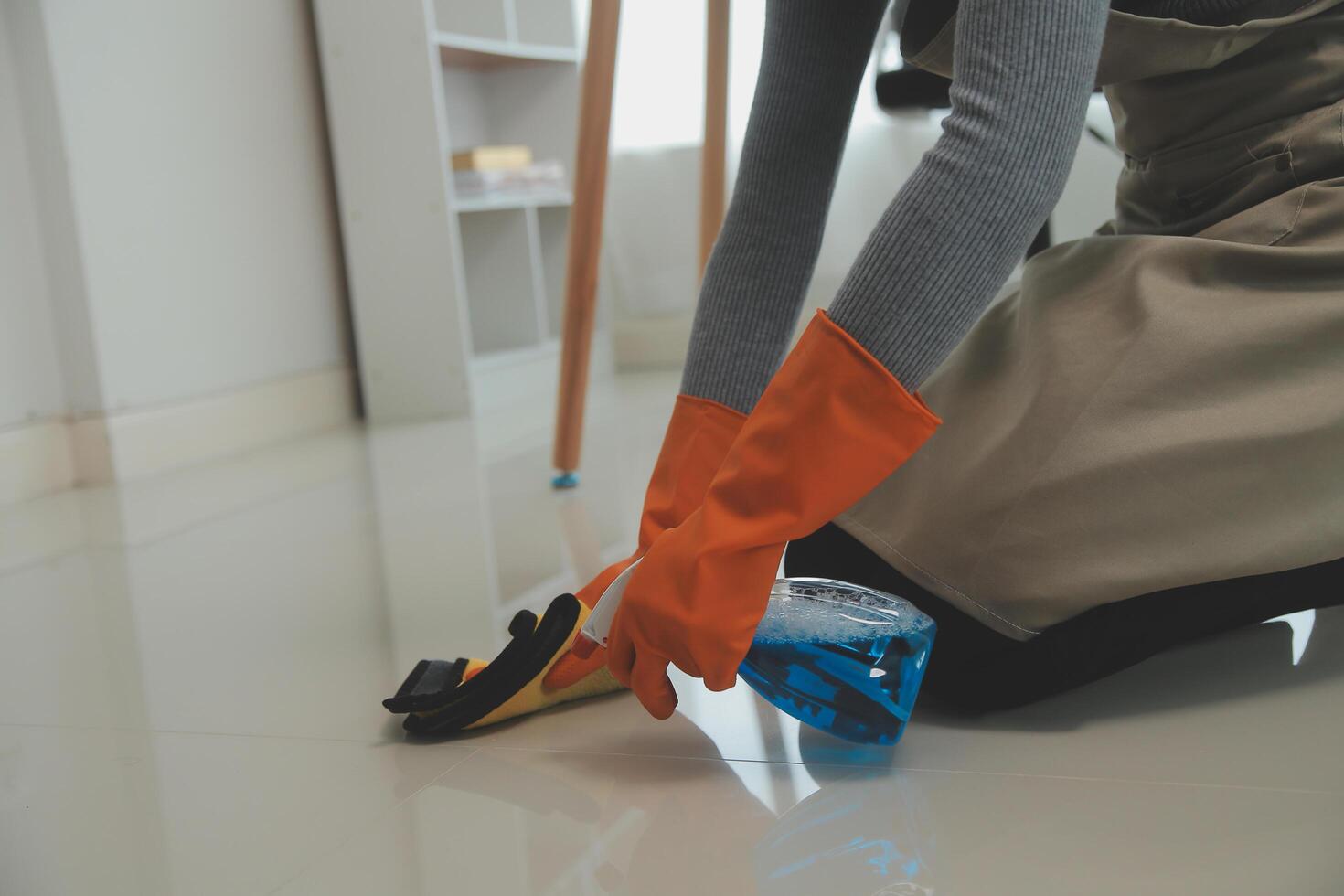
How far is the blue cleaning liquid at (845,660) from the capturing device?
0.64 m

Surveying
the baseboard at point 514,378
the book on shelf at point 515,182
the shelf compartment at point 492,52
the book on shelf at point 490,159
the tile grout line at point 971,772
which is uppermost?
the shelf compartment at point 492,52

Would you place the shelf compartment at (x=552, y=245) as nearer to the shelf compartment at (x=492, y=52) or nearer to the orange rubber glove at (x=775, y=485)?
the shelf compartment at (x=492, y=52)

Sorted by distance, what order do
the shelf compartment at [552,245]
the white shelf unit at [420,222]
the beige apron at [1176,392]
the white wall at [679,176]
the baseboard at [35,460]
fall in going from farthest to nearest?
the shelf compartment at [552,245], the white wall at [679,176], the white shelf unit at [420,222], the baseboard at [35,460], the beige apron at [1176,392]

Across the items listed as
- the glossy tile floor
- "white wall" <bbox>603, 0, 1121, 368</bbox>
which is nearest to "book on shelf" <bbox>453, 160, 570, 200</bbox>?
"white wall" <bbox>603, 0, 1121, 368</bbox>

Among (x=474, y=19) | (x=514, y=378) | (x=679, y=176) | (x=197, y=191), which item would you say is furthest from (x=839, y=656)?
(x=679, y=176)

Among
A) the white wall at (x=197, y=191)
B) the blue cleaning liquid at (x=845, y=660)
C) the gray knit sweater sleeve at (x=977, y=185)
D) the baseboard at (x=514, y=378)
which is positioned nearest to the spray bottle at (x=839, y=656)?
the blue cleaning liquid at (x=845, y=660)

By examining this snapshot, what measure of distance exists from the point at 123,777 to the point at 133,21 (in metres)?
1.54

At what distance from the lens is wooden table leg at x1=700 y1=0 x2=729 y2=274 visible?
4.29 feet

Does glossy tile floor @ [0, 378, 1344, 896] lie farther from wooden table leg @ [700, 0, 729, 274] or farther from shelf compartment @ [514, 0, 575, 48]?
shelf compartment @ [514, 0, 575, 48]

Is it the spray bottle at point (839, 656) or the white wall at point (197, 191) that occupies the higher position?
the white wall at point (197, 191)

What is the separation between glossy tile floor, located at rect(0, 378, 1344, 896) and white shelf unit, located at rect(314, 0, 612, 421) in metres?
1.23

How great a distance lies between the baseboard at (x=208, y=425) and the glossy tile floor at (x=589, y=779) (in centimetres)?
78

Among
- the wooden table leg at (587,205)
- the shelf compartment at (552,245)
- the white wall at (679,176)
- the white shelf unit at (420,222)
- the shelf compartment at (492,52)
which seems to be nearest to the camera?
the wooden table leg at (587,205)

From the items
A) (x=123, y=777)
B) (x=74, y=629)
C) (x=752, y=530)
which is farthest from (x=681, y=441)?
(x=74, y=629)
